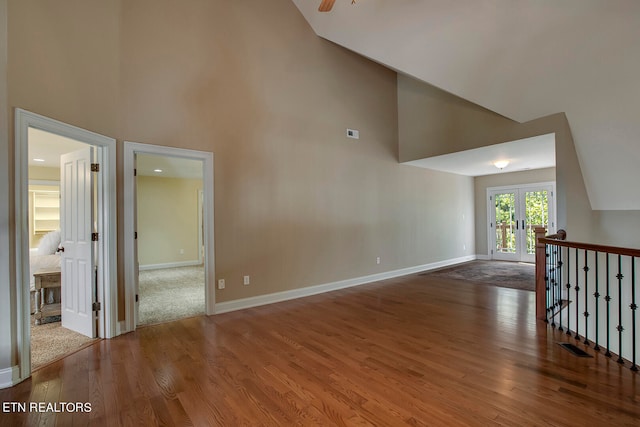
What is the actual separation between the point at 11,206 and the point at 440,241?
7499 millimetres

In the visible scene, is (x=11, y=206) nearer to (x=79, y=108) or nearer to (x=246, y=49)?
(x=79, y=108)

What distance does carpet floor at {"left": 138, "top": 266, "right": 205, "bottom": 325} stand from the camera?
12.9 ft

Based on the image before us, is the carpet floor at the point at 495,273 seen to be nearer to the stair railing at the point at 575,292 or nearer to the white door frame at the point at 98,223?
the stair railing at the point at 575,292

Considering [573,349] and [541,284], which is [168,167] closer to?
[541,284]

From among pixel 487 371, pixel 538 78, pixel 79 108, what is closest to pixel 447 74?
pixel 538 78

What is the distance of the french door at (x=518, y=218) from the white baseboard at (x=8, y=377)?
9.49 meters

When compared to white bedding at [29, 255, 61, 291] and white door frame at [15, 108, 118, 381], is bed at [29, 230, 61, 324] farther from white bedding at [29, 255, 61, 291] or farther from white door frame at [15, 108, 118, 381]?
white door frame at [15, 108, 118, 381]

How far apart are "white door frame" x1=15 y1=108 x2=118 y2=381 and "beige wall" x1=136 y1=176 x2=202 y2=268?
16.2 feet

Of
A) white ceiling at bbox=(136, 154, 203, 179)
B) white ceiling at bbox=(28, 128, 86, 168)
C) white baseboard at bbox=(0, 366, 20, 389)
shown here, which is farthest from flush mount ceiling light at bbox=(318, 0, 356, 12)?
white baseboard at bbox=(0, 366, 20, 389)

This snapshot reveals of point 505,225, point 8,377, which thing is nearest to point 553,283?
point 505,225

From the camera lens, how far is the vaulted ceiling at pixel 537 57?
2.72 meters

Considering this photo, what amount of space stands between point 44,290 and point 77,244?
45.7 inches

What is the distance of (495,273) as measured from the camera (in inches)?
253

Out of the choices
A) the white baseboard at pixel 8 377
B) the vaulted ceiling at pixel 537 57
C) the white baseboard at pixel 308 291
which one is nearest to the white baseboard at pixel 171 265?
the white baseboard at pixel 308 291
